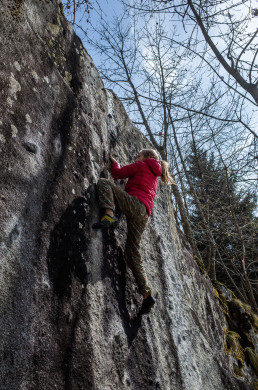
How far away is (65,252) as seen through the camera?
237 centimetres

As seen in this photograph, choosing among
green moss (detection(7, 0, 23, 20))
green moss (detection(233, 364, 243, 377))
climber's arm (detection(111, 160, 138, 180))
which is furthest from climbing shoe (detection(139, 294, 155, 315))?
green moss (detection(233, 364, 243, 377))

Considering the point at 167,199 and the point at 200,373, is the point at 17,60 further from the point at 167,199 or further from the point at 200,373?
the point at 200,373

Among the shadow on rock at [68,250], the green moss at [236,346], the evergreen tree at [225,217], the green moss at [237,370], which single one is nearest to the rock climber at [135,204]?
Answer: the shadow on rock at [68,250]

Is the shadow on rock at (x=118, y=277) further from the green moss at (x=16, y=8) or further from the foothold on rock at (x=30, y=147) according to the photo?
the green moss at (x=16, y=8)

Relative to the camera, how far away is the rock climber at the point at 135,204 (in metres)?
2.97

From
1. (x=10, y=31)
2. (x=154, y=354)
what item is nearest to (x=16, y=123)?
(x=10, y=31)

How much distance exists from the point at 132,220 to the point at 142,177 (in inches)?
21.0

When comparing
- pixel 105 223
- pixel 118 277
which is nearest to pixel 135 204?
pixel 105 223

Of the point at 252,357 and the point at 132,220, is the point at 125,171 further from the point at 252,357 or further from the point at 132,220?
the point at 252,357

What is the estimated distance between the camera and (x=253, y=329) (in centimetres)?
680

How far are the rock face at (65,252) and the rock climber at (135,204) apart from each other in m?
0.12

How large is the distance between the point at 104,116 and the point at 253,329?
6.09 m

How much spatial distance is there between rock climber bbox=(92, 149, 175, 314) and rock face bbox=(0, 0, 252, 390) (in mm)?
118

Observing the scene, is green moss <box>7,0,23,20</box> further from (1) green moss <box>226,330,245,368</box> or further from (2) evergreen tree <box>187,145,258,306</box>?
(1) green moss <box>226,330,245,368</box>
